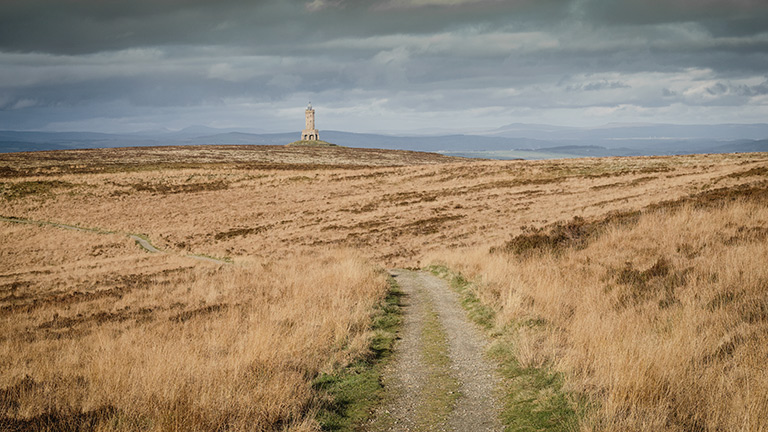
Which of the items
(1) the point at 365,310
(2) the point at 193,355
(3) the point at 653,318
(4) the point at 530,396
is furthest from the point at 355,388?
(3) the point at 653,318

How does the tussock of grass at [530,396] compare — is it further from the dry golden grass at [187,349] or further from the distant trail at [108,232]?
the distant trail at [108,232]

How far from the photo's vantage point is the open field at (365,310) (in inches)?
248

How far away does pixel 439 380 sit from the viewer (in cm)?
837

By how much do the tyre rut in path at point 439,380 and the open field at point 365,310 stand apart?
0.92 m

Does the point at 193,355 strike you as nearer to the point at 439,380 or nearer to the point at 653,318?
the point at 439,380

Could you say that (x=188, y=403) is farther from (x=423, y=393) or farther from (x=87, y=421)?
(x=423, y=393)

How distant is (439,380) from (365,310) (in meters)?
4.58

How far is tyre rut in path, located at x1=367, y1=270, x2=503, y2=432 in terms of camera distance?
682 cm

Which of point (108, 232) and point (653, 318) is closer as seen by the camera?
point (653, 318)

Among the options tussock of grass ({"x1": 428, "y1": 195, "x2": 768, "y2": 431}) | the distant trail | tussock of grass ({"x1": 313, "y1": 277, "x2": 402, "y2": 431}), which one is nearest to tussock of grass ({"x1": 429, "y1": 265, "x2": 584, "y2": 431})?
tussock of grass ({"x1": 428, "y1": 195, "x2": 768, "y2": 431})

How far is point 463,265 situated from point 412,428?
14541mm

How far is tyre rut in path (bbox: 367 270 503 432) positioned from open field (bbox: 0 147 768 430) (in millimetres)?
920

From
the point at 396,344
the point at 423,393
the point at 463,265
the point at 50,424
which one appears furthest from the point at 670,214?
the point at 50,424

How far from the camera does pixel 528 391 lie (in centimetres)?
745
